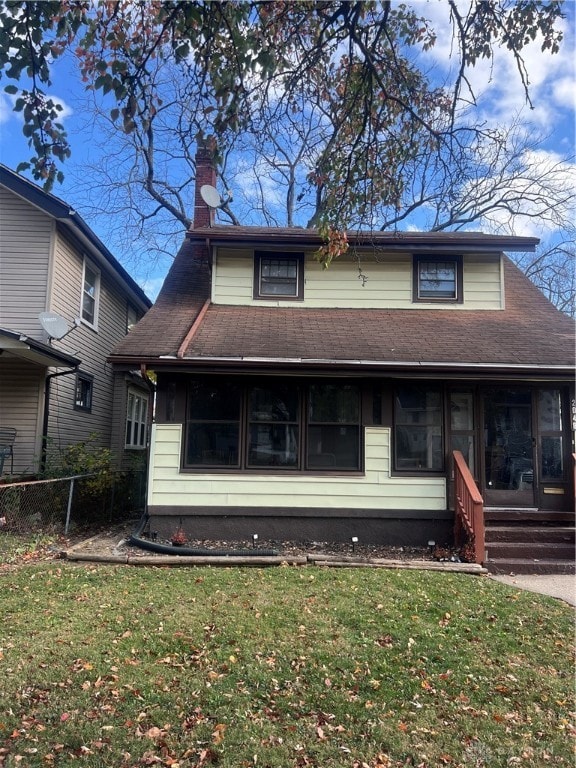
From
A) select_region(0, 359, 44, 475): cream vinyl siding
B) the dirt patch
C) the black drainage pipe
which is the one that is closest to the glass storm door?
the dirt patch

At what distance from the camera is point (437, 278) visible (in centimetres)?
1041

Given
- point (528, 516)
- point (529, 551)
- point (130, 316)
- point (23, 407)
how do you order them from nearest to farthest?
point (529, 551) → point (528, 516) → point (23, 407) → point (130, 316)

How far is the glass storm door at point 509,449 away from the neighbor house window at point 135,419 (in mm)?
10663

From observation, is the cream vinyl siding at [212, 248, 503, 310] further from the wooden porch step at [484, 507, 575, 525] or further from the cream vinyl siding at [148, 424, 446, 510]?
the wooden porch step at [484, 507, 575, 525]

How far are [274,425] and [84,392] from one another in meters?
6.85

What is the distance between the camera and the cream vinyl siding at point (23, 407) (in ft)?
34.4

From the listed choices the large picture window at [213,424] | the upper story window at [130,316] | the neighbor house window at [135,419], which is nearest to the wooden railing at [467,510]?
the large picture window at [213,424]

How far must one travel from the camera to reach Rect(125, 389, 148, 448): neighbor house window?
16.0 meters

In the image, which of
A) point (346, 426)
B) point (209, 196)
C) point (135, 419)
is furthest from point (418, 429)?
point (135, 419)

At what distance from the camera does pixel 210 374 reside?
27.3ft

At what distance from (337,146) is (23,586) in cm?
563

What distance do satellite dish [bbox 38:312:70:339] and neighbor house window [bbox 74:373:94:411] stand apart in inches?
89.9

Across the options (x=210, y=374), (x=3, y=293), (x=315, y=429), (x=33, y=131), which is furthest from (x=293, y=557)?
(x=3, y=293)

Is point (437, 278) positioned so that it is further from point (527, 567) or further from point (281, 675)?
point (281, 675)
